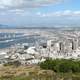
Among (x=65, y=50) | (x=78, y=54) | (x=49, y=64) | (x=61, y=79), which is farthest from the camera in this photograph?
(x=65, y=50)

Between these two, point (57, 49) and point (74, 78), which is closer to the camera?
point (74, 78)

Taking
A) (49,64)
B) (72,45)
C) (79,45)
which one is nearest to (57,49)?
(72,45)

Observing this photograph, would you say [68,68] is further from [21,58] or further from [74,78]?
[21,58]

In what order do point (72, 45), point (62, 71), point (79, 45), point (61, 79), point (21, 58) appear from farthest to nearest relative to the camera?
point (79, 45)
point (72, 45)
point (21, 58)
point (62, 71)
point (61, 79)

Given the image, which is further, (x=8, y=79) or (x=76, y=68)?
(x=76, y=68)

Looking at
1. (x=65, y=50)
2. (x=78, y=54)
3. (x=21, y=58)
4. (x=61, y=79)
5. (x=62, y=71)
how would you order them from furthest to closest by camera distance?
(x=65, y=50) → (x=78, y=54) → (x=21, y=58) → (x=62, y=71) → (x=61, y=79)

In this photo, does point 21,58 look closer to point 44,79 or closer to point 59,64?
point 59,64

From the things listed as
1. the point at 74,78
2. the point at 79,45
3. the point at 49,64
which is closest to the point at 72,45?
the point at 79,45

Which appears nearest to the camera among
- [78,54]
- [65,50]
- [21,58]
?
[21,58]

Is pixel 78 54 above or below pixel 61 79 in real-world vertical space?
below
